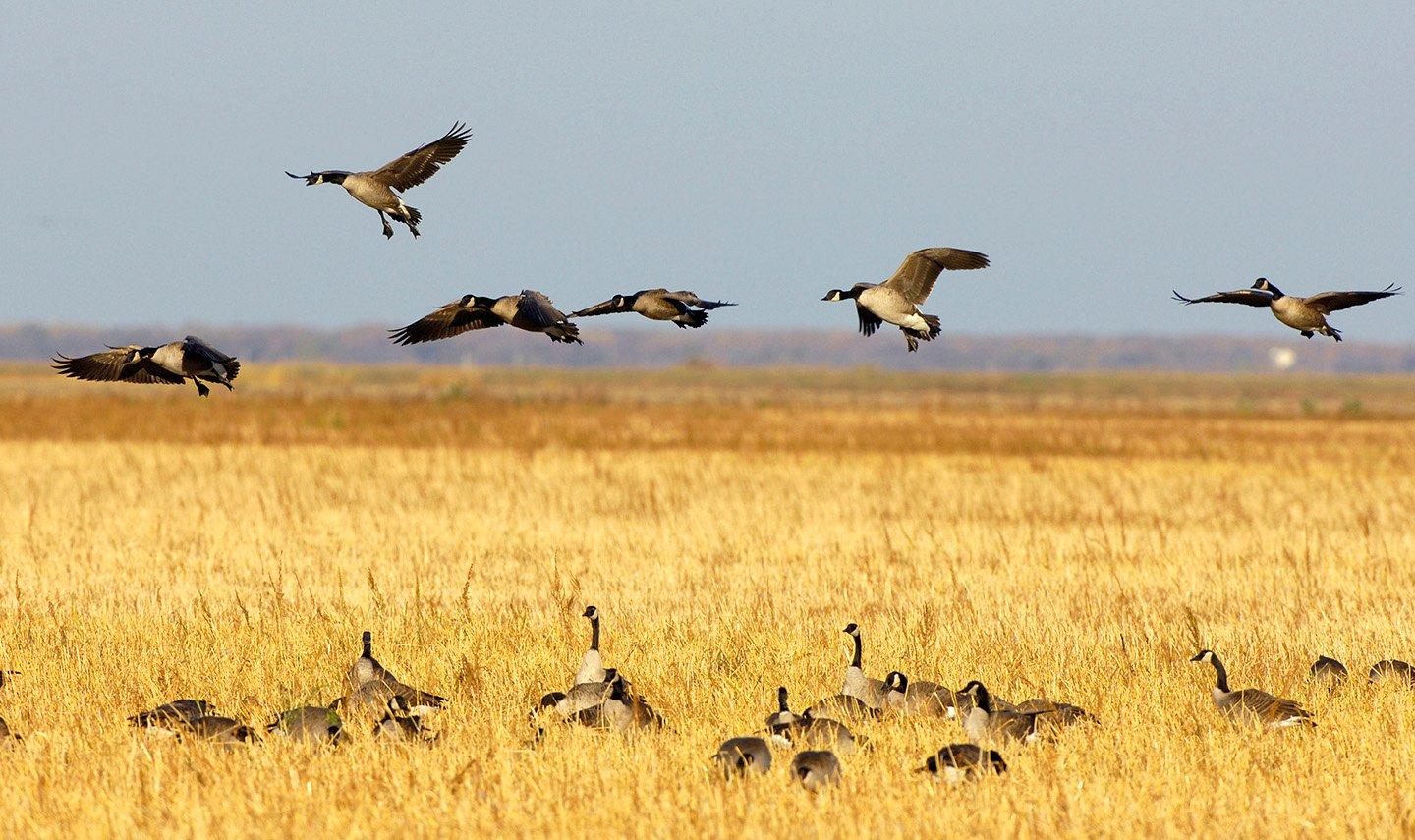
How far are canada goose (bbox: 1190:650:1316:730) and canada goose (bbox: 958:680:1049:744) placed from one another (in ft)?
4.84

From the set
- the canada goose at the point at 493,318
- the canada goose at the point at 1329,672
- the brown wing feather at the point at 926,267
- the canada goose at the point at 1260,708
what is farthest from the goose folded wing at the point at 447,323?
the canada goose at the point at 1329,672

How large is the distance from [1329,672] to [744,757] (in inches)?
193

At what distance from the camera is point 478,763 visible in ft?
29.5

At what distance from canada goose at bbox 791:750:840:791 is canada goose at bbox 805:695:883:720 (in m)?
1.37

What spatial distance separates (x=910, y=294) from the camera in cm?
1026

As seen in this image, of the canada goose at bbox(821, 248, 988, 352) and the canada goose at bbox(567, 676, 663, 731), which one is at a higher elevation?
the canada goose at bbox(821, 248, 988, 352)

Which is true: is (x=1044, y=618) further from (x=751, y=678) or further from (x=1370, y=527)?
(x=1370, y=527)

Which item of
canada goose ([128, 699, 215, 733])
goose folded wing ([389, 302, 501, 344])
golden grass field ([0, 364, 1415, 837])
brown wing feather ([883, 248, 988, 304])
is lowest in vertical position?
golden grass field ([0, 364, 1415, 837])

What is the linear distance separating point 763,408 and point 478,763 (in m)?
55.5

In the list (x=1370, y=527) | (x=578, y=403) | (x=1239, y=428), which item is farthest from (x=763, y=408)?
(x=1370, y=527)

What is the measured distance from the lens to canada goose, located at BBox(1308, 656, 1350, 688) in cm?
1130

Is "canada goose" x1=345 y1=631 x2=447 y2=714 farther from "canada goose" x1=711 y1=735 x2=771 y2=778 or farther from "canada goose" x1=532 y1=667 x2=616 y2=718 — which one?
"canada goose" x1=711 y1=735 x2=771 y2=778

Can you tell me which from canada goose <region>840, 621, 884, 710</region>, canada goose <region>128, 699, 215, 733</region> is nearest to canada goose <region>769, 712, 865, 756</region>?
canada goose <region>840, 621, 884, 710</region>

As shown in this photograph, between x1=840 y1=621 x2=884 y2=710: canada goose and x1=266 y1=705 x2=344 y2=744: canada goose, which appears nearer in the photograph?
x1=266 y1=705 x2=344 y2=744: canada goose
